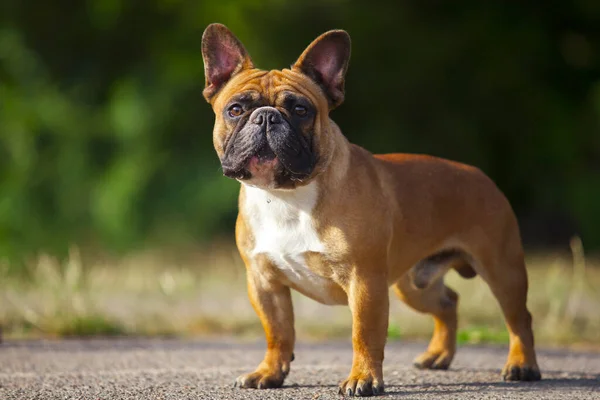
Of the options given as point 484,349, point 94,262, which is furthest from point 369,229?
point 94,262

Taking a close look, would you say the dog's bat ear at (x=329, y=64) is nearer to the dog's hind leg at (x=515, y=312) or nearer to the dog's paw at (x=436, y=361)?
the dog's hind leg at (x=515, y=312)

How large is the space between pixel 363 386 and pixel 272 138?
1.26 metres

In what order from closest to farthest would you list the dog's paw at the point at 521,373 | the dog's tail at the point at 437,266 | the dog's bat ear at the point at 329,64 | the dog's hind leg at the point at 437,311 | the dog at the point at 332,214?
1. the dog at the point at 332,214
2. the dog's bat ear at the point at 329,64
3. the dog's paw at the point at 521,373
4. the dog's tail at the point at 437,266
5. the dog's hind leg at the point at 437,311

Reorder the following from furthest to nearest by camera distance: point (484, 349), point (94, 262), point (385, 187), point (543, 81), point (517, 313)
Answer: point (543, 81)
point (94, 262)
point (484, 349)
point (517, 313)
point (385, 187)

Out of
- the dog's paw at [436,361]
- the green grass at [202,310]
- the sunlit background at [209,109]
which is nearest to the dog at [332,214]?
the dog's paw at [436,361]

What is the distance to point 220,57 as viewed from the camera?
4.88 meters

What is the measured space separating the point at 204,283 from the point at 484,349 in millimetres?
4201

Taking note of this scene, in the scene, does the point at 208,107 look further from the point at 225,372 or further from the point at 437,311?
the point at 225,372

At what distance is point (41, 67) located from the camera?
46.2 feet

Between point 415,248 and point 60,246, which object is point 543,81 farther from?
point 415,248

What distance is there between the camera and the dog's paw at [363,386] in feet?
14.5

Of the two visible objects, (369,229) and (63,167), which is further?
(63,167)

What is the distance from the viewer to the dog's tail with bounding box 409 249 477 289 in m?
5.36

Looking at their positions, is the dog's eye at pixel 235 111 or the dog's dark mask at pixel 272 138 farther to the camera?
the dog's eye at pixel 235 111
